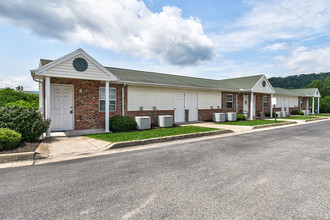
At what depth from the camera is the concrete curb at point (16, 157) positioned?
5426 millimetres

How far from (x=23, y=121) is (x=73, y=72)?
10.5ft

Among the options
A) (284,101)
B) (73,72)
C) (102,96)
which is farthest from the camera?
(284,101)

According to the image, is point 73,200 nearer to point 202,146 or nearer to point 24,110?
point 202,146

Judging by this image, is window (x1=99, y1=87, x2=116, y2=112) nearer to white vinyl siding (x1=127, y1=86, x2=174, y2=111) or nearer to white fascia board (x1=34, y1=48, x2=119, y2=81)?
white vinyl siding (x1=127, y1=86, x2=174, y2=111)

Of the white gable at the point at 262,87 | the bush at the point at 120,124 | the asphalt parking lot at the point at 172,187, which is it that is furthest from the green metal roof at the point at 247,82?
the asphalt parking lot at the point at 172,187

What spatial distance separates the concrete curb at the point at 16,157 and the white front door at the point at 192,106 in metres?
11.5

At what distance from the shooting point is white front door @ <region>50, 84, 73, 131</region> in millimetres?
10164

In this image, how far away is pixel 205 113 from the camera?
16656 mm

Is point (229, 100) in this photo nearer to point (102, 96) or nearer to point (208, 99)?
point (208, 99)

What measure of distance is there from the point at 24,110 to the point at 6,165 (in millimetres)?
3085

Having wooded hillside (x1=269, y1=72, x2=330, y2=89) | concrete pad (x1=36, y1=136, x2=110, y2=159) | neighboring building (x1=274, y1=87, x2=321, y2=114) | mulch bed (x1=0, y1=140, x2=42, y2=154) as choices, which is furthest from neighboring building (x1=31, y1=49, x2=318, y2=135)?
wooded hillside (x1=269, y1=72, x2=330, y2=89)

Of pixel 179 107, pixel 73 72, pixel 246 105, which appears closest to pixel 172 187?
pixel 73 72

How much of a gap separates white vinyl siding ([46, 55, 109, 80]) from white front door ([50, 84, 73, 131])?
1.48m

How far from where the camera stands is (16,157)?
556 cm
